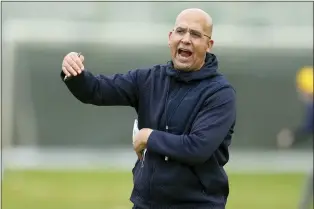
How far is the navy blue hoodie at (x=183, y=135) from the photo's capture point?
3.71 m

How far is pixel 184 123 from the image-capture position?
3805mm

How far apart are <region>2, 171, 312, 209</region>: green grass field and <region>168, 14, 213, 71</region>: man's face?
16.3ft

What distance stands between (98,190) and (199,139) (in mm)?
6714

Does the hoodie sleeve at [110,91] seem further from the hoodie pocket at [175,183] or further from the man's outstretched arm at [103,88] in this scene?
the hoodie pocket at [175,183]

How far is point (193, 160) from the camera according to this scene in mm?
3693

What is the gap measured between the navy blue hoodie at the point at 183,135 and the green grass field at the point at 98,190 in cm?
483

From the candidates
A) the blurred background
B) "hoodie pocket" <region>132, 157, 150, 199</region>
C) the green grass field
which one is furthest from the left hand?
the blurred background

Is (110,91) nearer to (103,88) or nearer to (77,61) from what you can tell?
(103,88)

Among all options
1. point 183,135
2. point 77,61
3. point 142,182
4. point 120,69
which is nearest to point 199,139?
point 183,135

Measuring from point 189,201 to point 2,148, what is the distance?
32.1 feet

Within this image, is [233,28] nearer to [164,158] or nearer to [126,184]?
[126,184]

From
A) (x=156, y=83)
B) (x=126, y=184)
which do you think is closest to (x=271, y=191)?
(x=126, y=184)

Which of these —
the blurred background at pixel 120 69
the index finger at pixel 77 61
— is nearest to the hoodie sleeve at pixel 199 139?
the index finger at pixel 77 61

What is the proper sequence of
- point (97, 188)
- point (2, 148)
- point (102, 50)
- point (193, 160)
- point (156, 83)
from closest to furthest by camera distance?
point (193, 160)
point (156, 83)
point (97, 188)
point (2, 148)
point (102, 50)
